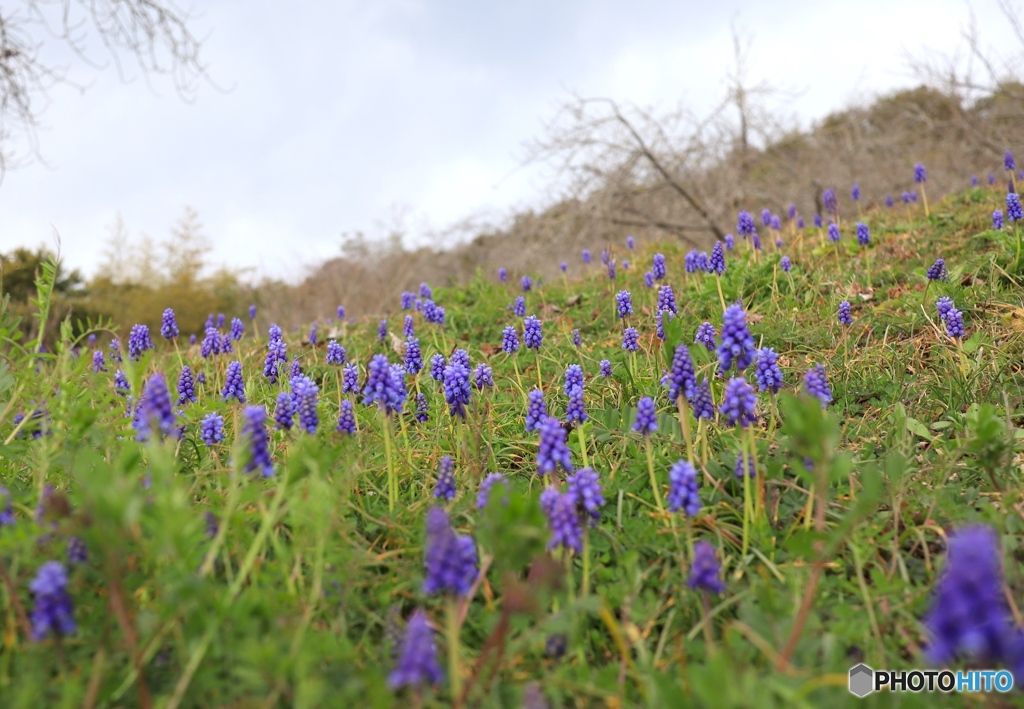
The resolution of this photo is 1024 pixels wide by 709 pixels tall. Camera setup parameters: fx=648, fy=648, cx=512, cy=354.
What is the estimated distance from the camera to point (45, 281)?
2.77 meters

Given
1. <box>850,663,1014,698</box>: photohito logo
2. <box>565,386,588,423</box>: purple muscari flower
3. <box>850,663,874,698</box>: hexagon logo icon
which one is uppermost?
<box>565,386,588,423</box>: purple muscari flower

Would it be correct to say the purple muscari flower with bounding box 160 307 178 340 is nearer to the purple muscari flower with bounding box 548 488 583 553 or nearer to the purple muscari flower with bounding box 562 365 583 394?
the purple muscari flower with bounding box 562 365 583 394

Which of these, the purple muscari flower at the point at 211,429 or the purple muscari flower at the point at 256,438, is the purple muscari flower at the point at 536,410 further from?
the purple muscari flower at the point at 211,429

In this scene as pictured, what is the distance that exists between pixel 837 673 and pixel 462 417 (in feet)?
6.27

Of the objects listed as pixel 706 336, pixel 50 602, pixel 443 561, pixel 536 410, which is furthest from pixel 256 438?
pixel 706 336

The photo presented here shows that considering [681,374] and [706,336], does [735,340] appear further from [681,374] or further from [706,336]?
[706,336]

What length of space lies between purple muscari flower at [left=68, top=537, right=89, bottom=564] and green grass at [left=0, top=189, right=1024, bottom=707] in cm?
6

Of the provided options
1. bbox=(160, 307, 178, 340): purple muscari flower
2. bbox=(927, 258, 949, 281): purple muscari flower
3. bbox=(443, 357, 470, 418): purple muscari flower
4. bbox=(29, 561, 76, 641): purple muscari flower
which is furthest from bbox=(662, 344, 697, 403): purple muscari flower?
bbox=(160, 307, 178, 340): purple muscari flower

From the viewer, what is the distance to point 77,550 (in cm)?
201

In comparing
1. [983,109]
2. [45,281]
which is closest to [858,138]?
[983,109]

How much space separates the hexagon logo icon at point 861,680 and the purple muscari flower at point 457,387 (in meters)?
1.85

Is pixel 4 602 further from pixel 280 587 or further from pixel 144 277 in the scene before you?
pixel 144 277

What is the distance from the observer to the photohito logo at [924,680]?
1.81 metres

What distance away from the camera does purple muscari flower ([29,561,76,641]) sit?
1.62 meters
